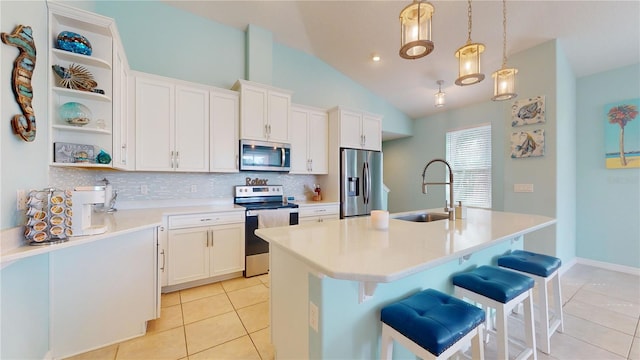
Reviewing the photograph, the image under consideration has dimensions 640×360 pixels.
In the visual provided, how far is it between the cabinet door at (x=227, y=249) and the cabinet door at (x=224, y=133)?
771mm

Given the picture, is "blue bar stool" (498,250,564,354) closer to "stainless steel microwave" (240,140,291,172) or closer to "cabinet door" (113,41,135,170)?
"stainless steel microwave" (240,140,291,172)

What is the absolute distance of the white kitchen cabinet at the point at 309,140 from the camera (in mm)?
3648

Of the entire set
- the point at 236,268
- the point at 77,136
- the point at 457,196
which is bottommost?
the point at 236,268

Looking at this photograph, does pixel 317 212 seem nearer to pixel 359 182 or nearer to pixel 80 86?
pixel 359 182

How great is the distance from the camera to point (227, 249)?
111 inches

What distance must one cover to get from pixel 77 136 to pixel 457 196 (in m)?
5.80

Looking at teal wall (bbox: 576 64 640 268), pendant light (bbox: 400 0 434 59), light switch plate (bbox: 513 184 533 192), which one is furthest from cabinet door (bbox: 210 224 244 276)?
teal wall (bbox: 576 64 640 268)

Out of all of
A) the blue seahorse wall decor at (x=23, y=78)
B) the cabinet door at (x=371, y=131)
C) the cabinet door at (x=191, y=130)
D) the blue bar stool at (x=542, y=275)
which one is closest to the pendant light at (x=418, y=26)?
the blue bar stool at (x=542, y=275)

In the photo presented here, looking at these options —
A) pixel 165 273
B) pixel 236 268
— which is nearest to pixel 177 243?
pixel 165 273

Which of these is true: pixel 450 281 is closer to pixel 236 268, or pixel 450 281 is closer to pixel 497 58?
pixel 236 268

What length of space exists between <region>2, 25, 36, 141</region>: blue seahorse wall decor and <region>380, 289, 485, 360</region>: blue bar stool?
2.12 m

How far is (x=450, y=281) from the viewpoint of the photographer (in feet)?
5.34

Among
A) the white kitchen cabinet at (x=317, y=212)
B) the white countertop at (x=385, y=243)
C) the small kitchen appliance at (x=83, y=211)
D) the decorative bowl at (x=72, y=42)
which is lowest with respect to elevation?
the white kitchen cabinet at (x=317, y=212)

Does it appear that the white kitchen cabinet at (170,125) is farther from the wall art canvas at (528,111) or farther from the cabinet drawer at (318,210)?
the wall art canvas at (528,111)
